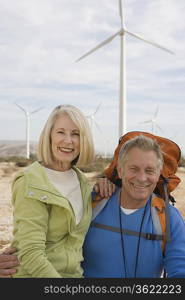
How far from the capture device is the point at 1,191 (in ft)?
66.4

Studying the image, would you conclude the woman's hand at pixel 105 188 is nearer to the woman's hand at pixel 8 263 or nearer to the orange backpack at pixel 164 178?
the orange backpack at pixel 164 178

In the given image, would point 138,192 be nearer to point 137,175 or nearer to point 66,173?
point 137,175

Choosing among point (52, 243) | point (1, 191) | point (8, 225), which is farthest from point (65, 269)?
point (1, 191)

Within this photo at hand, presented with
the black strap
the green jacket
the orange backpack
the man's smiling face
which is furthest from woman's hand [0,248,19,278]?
the man's smiling face

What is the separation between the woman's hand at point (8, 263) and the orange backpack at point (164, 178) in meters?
0.72

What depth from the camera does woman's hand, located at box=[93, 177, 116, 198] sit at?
3.56 metres

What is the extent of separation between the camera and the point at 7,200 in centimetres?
1795

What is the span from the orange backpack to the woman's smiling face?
474 mm

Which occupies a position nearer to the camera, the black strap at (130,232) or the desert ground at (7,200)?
the black strap at (130,232)

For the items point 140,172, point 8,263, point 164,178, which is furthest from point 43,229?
point 164,178

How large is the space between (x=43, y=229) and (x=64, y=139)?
2.10 ft


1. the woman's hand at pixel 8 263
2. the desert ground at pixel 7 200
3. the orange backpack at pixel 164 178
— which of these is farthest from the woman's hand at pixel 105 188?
the desert ground at pixel 7 200

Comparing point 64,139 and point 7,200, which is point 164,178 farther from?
point 7,200

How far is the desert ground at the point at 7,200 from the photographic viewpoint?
10.2 m
